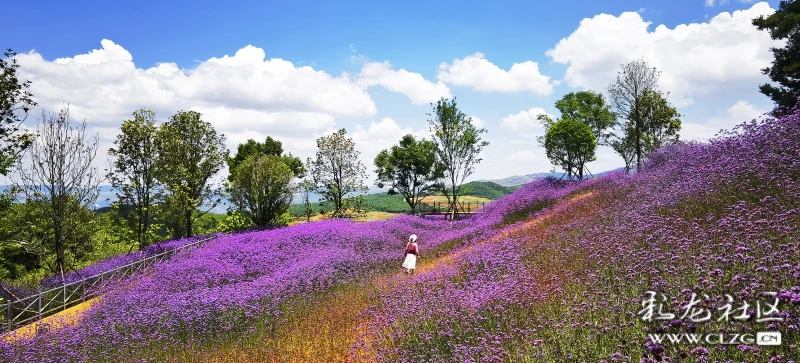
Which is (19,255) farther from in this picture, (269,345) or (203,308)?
(269,345)

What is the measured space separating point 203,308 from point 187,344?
1749mm

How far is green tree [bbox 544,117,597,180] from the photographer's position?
3947 centimetres

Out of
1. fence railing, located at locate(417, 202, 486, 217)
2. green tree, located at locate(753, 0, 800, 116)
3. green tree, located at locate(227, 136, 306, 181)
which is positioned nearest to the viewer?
green tree, located at locate(753, 0, 800, 116)

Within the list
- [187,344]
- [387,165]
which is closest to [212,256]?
[187,344]

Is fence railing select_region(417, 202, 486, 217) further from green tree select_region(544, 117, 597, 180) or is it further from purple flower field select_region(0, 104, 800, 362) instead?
purple flower field select_region(0, 104, 800, 362)

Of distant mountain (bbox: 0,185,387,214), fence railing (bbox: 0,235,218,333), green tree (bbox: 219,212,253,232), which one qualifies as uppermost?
distant mountain (bbox: 0,185,387,214)

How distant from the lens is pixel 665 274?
6117 millimetres

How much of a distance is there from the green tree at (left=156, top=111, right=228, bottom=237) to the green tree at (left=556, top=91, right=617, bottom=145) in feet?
134

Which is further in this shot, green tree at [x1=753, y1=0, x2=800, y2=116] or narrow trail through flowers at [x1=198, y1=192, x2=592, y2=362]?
green tree at [x1=753, y1=0, x2=800, y2=116]

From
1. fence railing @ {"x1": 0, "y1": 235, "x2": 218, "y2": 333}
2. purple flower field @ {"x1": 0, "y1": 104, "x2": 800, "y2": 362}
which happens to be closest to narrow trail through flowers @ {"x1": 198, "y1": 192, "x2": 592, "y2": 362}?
purple flower field @ {"x1": 0, "y1": 104, "x2": 800, "y2": 362}

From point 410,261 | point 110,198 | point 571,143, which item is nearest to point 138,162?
point 110,198

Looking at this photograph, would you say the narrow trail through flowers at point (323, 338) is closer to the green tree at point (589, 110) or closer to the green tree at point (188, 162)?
the green tree at point (188, 162)

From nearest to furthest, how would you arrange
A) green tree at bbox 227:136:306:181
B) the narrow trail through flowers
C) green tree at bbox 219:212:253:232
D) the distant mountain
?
the narrow trail through flowers → the distant mountain → green tree at bbox 219:212:253:232 → green tree at bbox 227:136:306:181

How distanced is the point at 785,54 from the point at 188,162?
40111 millimetres
